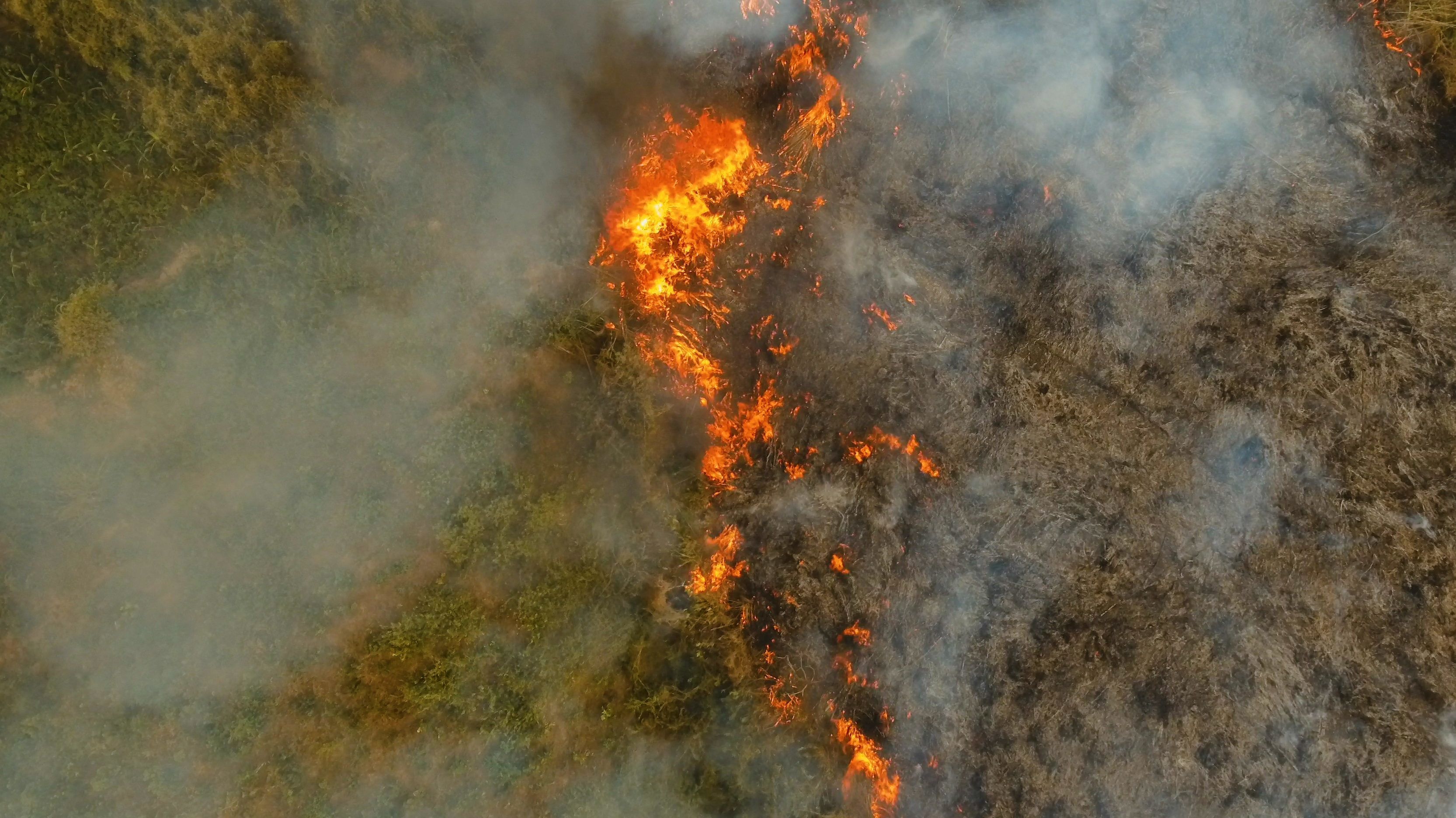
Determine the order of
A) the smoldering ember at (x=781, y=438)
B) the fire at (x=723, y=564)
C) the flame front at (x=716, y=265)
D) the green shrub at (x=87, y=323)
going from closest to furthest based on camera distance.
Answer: the smoldering ember at (x=781, y=438), the green shrub at (x=87, y=323), the flame front at (x=716, y=265), the fire at (x=723, y=564)

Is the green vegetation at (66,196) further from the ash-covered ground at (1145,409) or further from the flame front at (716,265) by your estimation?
the ash-covered ground at (1145,409)

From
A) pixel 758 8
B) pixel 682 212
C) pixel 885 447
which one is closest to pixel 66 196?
pixel 682 212

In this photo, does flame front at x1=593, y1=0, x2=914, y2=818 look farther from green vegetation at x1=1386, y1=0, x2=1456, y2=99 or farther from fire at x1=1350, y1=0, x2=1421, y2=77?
green vegetation at x1=1386, y1=0, x2=1456, y2=99

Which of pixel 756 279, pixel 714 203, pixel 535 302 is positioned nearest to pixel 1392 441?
pixel 756 279

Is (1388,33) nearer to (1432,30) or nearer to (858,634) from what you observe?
(1432,30)

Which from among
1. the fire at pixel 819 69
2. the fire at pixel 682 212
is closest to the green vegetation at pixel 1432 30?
the fire at pixel 819 69

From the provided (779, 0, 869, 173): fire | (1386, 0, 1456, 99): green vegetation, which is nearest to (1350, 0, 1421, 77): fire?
(1386, 0, 1456, 99): green vegetation
